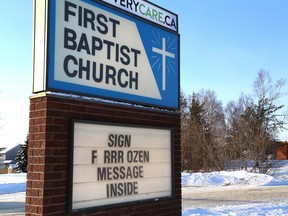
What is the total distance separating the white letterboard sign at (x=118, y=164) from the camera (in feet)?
14.8

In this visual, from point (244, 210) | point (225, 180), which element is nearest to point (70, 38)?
point (244, 210)

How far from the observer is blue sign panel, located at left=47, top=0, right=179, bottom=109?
441 centimetres

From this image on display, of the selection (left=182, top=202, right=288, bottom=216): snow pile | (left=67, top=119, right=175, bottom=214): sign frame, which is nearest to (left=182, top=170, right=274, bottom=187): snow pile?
(left=182, top=202, right=288, bottom=216): snow pile

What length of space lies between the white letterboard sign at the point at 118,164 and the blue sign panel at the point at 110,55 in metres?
0.47

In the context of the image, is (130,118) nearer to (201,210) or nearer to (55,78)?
(55,78)

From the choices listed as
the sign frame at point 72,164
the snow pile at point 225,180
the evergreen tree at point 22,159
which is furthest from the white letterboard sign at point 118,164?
the evergreen tree at point 22,159

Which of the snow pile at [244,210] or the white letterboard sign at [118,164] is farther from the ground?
the white letterboard sign at [118,164]

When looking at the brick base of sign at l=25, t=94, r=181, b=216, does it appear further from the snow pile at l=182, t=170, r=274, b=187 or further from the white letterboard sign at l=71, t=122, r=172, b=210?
the snow pile at l=182, t=170, r=274, b=187

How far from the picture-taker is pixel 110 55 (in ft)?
16.6

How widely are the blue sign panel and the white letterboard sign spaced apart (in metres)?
0.47

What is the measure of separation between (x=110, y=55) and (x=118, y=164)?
4.58 feet

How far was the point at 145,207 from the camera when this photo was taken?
5.39m

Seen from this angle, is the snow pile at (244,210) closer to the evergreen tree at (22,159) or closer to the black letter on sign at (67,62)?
the black letter on sign at (67,62)

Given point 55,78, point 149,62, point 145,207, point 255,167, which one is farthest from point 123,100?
point 255,167
